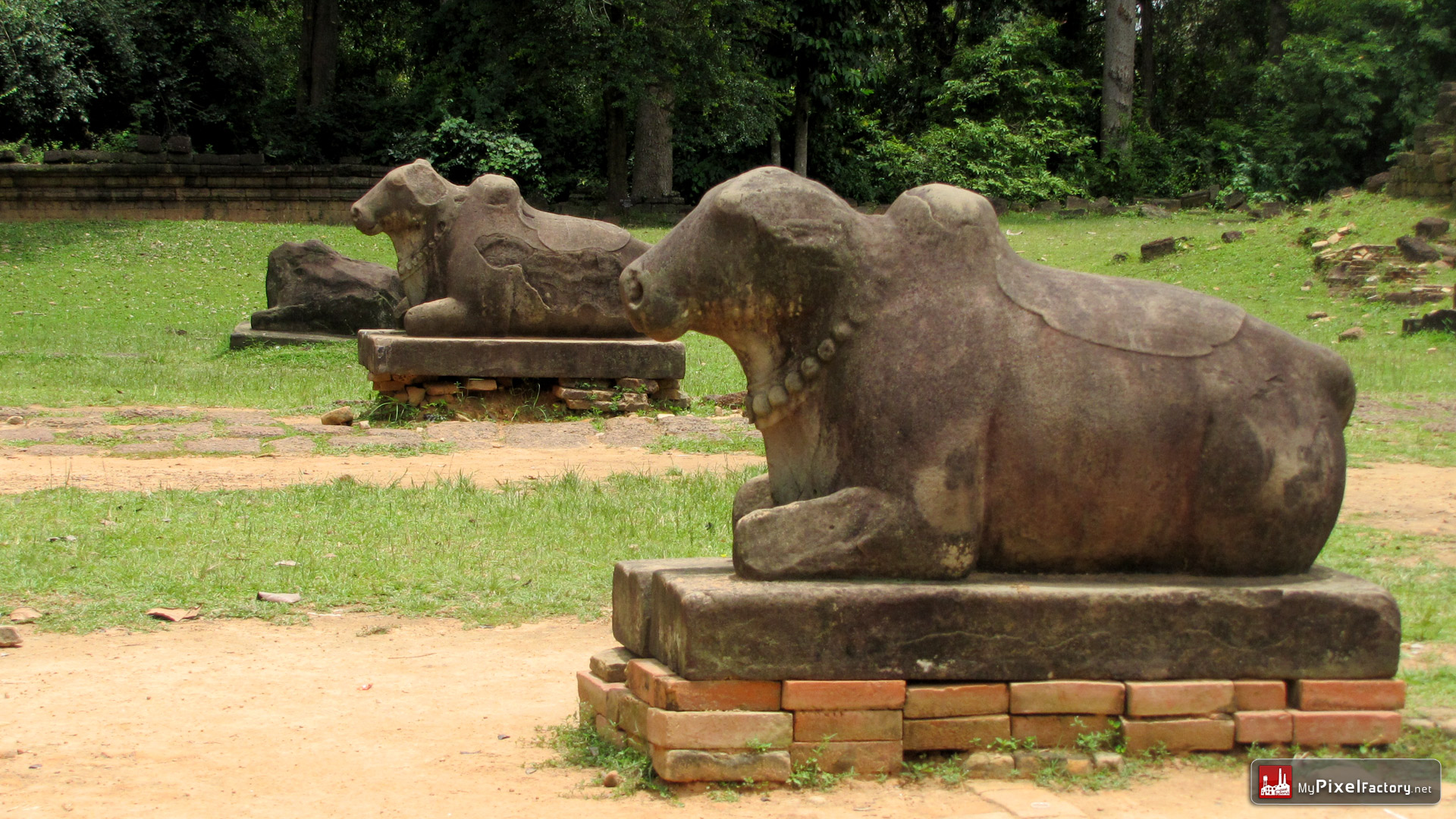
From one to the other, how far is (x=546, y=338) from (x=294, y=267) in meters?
5.19

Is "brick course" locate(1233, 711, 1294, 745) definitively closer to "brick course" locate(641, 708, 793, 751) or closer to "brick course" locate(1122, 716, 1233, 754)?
"brick course" locate(1122, 716, 1233, 754)

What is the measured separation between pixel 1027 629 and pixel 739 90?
20668 mm

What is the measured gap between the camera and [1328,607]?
142 inches

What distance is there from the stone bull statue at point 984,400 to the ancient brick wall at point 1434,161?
55.7ft

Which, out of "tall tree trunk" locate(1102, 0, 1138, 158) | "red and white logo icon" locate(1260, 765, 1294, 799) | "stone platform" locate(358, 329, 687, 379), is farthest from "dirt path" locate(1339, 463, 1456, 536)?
"tall tree trunk" locate(1102, 0, 1138, 158)

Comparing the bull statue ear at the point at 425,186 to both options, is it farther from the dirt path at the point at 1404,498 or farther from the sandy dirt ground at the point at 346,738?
the dirt path at the point at 1404,498

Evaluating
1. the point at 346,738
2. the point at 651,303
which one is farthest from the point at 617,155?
the point at 346,738

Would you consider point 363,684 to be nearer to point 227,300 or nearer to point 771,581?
point 771,581

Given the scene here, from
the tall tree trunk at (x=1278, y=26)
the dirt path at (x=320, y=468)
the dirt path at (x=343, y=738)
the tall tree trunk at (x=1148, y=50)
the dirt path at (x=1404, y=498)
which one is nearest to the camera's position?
the dirt path at (x=343, y=738)

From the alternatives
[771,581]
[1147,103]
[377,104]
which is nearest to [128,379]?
[771,581]

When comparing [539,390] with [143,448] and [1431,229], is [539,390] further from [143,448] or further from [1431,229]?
[1431,229]

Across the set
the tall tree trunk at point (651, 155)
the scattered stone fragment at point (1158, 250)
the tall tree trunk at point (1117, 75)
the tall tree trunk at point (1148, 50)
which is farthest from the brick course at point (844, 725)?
the tall tree trunk at point (1148, 50)

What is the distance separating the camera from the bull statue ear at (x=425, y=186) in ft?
33.2

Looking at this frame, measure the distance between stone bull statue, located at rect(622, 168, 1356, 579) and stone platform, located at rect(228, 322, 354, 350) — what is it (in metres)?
10.8
